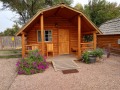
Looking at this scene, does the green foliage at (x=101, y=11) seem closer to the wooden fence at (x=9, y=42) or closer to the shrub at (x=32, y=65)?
the wooden fence at (x=9, y=42)

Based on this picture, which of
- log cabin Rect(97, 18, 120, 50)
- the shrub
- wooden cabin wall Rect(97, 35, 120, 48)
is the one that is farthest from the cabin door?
wooden cabin wall Rect(97, 35, 120, 48)

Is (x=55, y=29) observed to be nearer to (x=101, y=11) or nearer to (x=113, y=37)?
(x=113, y=37)

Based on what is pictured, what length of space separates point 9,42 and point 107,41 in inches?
543

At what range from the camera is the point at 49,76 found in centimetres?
805

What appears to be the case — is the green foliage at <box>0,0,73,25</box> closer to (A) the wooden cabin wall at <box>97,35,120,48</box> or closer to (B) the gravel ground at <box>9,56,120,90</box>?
(A) the wooden cabin wall at <box>97,35,120,48</box>

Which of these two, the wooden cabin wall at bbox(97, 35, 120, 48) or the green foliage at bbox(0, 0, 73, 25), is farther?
the green foliage at bbox(0, 0, 73, 25)

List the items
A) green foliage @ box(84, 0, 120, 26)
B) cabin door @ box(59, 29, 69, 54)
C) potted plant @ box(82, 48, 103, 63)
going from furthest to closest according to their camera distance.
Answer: green foliage @ box(84, 0, 120, 26) < cabin door @ box(59, 29, 69, 54) < potted plant @ box(82, 48, 103, 63)

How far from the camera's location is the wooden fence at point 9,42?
22.3m

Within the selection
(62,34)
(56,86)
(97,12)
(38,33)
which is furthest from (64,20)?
(97,12)

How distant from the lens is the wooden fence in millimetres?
22281

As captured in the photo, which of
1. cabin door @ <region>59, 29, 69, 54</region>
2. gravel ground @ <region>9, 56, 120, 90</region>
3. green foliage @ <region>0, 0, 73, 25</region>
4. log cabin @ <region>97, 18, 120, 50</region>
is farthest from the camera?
green foliage @ <region>0, 0, 73, 25</region>

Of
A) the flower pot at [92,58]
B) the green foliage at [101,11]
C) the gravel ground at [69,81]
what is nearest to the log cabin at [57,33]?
the flower pot at [92,58]

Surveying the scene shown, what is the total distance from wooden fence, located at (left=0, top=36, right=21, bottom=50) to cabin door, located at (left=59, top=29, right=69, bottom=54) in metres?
11.4

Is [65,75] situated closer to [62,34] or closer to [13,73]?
[13,73]
